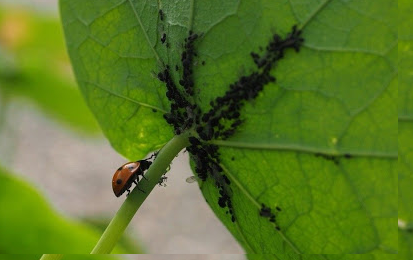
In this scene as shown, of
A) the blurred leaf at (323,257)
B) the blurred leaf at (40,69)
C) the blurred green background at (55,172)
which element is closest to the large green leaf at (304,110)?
the blurred leaf at (323,257)

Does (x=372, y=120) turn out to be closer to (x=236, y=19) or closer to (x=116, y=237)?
(x=236, y=19)

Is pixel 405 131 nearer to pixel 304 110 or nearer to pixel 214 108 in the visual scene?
pixel 304 110

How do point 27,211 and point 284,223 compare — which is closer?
point 27,211

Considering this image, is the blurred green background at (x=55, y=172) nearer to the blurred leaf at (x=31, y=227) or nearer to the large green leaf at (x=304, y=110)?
the blurred leaf at (x=31, y=227)

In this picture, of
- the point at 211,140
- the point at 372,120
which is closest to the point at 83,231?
the point at 211,140

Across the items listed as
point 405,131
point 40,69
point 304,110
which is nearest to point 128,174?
point 304,110

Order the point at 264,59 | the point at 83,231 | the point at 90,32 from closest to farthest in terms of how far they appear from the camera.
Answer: the point at 83,231, the point at 264,59, the point at 90,32
